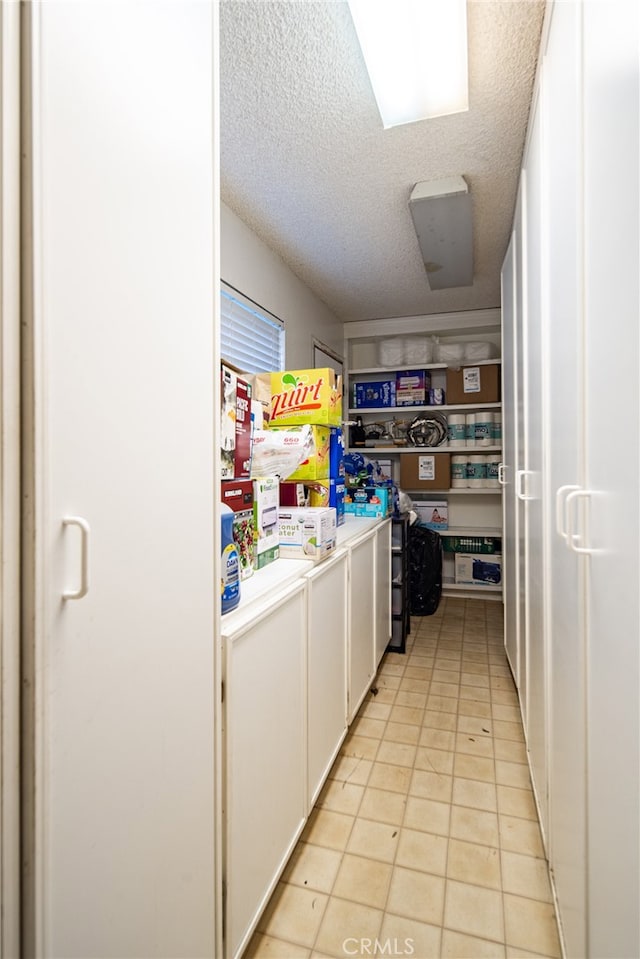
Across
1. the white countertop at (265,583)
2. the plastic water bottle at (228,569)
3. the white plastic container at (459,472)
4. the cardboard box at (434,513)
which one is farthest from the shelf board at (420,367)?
the plastic water bottle at (228,569)

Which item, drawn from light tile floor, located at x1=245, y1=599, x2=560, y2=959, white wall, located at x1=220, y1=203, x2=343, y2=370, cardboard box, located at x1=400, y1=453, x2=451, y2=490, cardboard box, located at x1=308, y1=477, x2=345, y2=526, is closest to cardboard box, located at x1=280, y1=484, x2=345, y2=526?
cardboard box, located at x1=308, y1=477, x2=345, y2=526

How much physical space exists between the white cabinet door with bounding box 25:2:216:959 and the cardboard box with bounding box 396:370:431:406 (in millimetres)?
3653

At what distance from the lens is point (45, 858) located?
1.91 ft

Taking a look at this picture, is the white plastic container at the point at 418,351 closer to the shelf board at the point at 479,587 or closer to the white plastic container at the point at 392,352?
the white plastic container at the point at 392,352

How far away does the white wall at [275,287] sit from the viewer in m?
2.56

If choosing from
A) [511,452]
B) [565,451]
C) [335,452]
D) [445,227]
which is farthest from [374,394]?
[565,451]

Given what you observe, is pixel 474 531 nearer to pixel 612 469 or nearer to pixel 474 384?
pixel 474 384

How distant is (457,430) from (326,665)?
3.18 metres

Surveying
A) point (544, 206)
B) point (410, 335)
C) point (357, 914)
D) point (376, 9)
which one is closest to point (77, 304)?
point (544, 206)

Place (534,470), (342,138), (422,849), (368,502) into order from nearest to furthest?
(422,849), (534,470), (342,138), (368,502)

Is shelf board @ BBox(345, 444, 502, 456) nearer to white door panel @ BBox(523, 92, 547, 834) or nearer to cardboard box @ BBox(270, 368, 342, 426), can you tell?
cardboard box @ BBox(270, 368, 342, 426)

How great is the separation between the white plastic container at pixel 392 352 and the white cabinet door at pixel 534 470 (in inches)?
106

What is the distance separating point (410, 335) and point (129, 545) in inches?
171

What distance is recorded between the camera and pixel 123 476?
2.39ft
